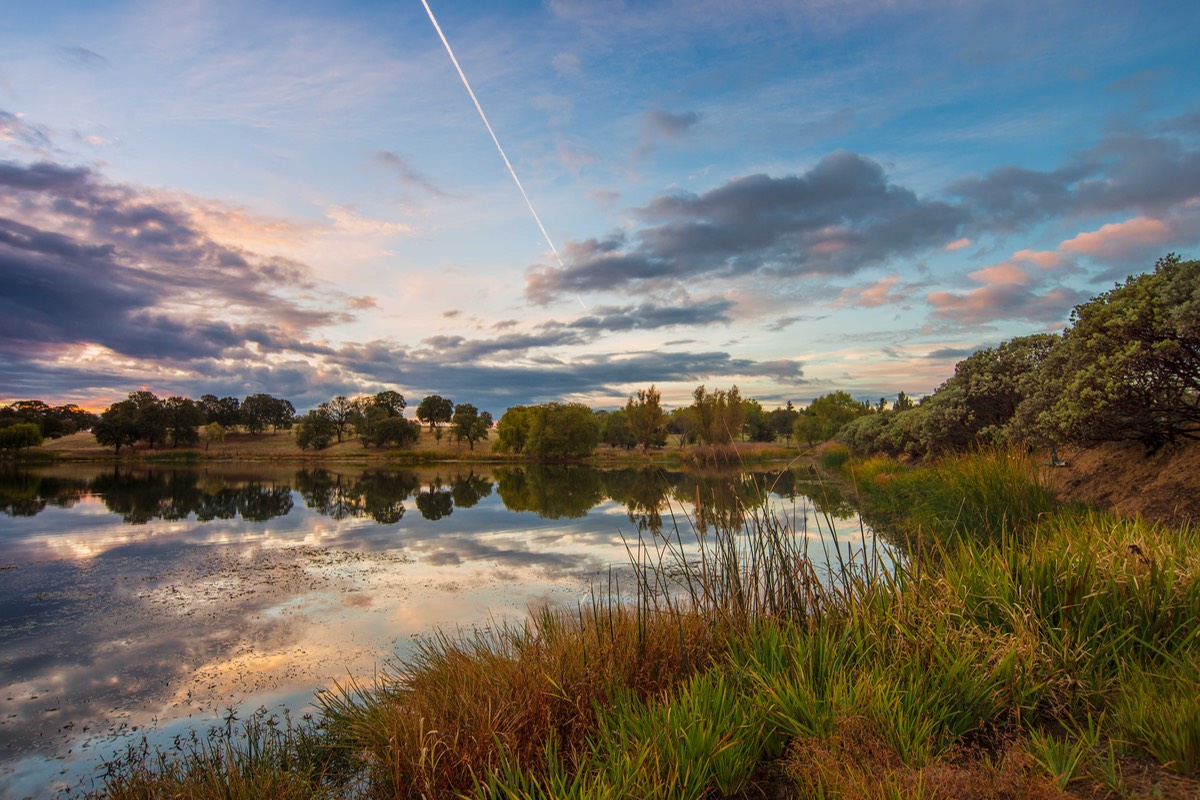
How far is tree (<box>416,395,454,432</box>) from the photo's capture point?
121 metres

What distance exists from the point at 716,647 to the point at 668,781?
8.76ft

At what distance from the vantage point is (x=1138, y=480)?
38.3 ft

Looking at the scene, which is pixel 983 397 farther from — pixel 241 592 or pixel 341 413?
pixel 341 413

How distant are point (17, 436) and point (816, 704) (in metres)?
96.3

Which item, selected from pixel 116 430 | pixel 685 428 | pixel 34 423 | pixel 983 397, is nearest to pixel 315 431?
pixel 116 430

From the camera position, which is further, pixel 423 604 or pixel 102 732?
pixel 423 604

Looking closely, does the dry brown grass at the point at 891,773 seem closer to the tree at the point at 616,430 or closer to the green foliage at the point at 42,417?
the tree at the point at 616,430

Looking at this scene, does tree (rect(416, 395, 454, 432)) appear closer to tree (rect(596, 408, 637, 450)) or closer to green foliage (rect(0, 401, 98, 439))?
tree (rect(596, 408, 637, 450))

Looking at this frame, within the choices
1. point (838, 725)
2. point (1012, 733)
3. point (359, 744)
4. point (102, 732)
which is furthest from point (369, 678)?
point (1012, 733)

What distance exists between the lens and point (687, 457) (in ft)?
25.6

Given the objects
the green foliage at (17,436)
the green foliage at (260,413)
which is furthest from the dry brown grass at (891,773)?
the green foliage at (260,413)

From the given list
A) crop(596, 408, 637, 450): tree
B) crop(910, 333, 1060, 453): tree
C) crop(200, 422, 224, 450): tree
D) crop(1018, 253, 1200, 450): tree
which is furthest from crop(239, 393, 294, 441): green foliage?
crop(1018, 253, 1200, 450): tree

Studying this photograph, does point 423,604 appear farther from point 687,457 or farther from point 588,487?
point 588,487

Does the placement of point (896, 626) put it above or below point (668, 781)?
above
